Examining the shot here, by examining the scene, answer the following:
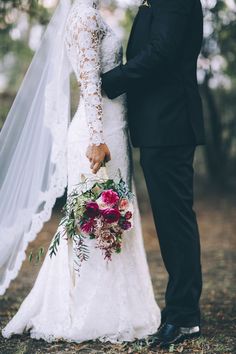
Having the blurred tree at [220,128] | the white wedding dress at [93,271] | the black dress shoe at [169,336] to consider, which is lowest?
the black dress shoe at [169,336]

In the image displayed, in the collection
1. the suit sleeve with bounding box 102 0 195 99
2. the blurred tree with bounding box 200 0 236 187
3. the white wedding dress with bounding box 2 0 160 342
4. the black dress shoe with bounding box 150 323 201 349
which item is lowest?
the black dress shoe with bounding box 150 323 201 349

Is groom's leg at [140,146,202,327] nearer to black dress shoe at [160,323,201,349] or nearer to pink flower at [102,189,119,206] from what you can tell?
black dress shoe at [160,323,201,349]

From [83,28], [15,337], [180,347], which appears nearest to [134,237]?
[180,347]

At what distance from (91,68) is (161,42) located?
0.48 meters

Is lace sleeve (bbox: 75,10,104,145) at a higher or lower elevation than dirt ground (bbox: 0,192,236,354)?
higher

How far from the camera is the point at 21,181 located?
4.21m

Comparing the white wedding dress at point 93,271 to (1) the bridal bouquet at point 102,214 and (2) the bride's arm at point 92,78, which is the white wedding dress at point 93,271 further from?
(1) the bridal bouquet at point 102,214

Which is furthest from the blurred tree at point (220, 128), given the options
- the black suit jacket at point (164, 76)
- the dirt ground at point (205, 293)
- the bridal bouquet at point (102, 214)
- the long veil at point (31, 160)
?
the bridal bouquet at point (102, 214)

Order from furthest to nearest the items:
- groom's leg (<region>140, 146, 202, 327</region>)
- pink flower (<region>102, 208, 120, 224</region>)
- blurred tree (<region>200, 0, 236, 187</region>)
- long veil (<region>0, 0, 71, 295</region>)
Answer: blurred tree (<region>200, 0, 236, 187</region>) → long veil (<region>0, 0, 71, 295</region>) → groom's leg (<region>140, 146, 202, 327</region>) → pink flower (<region>102, 208, 120, 224</region>)

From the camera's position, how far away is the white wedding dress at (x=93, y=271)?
12.5ft

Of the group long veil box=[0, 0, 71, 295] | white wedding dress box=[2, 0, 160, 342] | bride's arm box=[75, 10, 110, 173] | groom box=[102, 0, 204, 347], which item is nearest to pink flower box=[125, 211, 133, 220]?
groom box=[102, 0, 204, 347]

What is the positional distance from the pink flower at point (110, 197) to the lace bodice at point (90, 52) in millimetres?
357

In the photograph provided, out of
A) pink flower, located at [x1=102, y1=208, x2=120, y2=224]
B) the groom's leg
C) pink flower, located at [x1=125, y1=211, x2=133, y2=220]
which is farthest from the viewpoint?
the groom's leg

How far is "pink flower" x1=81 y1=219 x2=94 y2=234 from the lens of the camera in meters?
3.61
